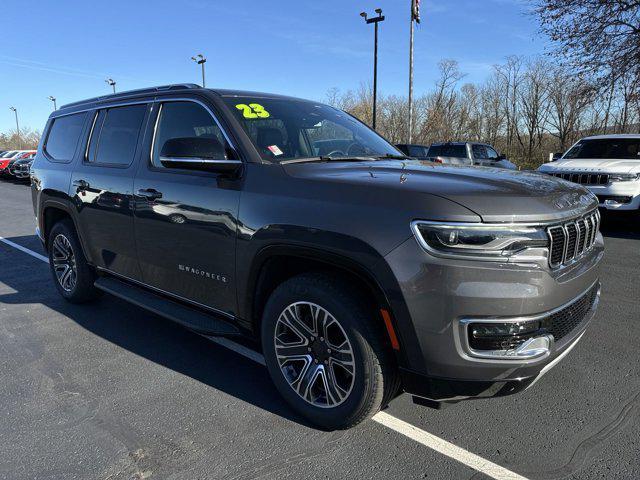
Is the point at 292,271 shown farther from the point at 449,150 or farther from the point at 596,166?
the point at 449,150

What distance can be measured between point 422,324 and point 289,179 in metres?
1.10

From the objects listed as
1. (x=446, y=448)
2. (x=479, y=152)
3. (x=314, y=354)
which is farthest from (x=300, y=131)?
(x=479, y=152)

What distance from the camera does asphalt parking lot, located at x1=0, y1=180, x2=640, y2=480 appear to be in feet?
7.95

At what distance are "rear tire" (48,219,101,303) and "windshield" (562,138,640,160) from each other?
32.4 feet

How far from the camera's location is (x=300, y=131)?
3457 millimetres

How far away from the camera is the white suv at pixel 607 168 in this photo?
8.63 meters

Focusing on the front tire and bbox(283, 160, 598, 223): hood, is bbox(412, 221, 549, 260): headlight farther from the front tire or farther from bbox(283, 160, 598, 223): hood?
the front tire

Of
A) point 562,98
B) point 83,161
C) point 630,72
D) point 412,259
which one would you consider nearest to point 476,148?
point 630,72

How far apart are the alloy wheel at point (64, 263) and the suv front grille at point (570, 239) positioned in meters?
4.21

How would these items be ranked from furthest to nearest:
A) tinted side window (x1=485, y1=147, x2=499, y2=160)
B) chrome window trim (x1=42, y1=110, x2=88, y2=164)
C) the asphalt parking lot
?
tinted side window (x1=485, y1=147, x2=499, y2=160)
chrome window trim (x1=42, y1=110, x2=88, y2=164)
the asphalt parking lot

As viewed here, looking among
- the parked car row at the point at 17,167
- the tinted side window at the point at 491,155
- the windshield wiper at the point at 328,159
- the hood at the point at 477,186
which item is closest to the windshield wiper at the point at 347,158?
the windshield wiper at the point at 328,159

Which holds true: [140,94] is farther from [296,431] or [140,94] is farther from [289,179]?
[296,431]

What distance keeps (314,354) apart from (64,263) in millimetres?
3398

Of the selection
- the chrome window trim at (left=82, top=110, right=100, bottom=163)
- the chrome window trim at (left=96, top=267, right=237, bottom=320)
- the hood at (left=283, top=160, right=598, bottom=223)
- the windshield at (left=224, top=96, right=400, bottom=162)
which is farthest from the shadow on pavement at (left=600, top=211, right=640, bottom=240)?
the chrome window trim at (left=82, top=110, right=100, bottom=163)
